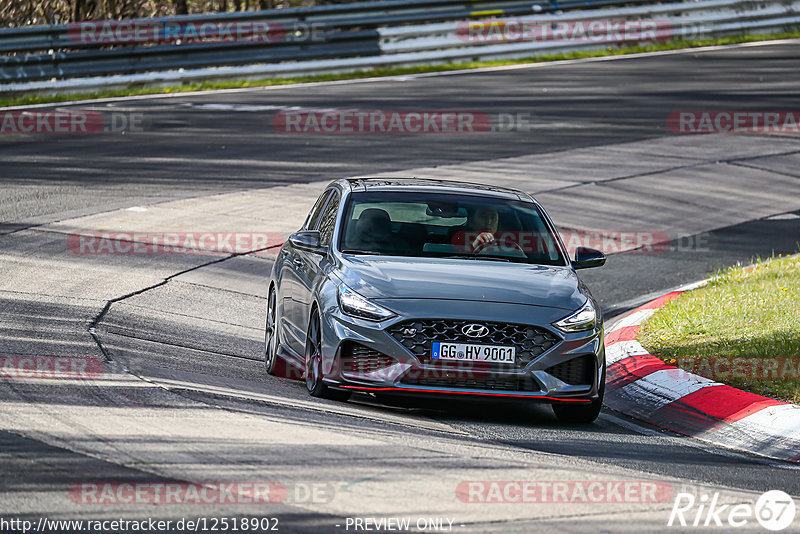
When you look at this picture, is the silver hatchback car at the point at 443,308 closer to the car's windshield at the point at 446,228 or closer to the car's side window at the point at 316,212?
the car's windshield at the point at 446,228

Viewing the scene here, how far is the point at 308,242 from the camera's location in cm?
934

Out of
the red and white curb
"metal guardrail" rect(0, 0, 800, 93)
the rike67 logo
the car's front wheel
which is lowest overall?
the red and white curb

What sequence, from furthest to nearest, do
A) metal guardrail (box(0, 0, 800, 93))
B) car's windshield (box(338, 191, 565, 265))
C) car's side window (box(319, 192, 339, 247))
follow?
metal guardrail (box(0, 0, 800, 93)) → car's side window (box(319, 192, 339, 247)) → car's windshield (box(338, 191, 565, 265))

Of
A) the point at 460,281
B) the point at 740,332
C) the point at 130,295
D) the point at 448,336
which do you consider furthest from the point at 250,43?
the point at 448,336

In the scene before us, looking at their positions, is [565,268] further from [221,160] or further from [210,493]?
[221,160]

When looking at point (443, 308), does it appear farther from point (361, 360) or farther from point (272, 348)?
point (272, 348)

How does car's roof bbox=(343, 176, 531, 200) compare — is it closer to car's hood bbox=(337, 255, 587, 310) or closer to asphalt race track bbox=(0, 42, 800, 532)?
car's hood bbox=(337, 255, 587, 310)

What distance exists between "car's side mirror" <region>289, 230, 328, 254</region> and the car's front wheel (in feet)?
6.86

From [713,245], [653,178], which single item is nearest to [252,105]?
[653,178]

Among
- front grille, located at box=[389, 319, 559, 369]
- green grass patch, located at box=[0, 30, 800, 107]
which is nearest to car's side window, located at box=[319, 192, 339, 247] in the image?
front grille, located at box=[389, 319, 559, 369]

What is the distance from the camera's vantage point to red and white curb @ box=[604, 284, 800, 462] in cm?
811

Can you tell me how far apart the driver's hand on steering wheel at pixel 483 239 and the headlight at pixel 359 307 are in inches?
53.7

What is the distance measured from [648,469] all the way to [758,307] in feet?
15.6

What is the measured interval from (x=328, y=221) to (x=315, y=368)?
1751 millimetres
